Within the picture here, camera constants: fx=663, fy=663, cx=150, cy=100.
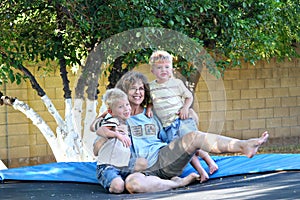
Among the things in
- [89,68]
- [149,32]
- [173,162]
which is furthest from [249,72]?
[173,162]

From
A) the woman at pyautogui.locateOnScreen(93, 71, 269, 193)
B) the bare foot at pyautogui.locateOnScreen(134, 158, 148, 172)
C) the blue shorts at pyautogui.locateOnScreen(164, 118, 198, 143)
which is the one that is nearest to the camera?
the woman at pyautogui.locateOnScreen(93, 71, 269, 193)

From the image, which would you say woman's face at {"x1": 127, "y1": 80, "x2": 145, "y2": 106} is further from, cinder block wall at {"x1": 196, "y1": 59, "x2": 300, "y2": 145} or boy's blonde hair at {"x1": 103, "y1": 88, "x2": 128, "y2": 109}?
cinder block wall at {"x1": 196, "y1": 59, "x2": 300, "y2": 145}

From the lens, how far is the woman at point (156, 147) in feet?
13.4

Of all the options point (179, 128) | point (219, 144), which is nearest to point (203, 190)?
point (219, 144)

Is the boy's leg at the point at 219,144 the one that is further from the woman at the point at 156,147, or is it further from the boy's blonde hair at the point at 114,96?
the boy's blonde hair at the point at 114,96

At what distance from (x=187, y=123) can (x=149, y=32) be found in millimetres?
884

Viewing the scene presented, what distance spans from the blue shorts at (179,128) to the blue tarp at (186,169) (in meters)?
0.31

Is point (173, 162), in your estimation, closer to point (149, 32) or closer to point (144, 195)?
point (144, 195)

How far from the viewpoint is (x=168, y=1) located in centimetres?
541

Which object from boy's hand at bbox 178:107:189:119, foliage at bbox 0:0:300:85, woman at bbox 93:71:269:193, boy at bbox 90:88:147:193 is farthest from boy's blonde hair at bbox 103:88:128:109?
foliage at bbox 0:0:300:85

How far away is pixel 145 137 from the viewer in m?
4.55

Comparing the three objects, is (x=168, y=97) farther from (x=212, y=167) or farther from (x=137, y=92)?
(x=212, y=167)

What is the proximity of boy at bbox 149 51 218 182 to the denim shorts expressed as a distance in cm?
46

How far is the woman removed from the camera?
4086 millimetres
